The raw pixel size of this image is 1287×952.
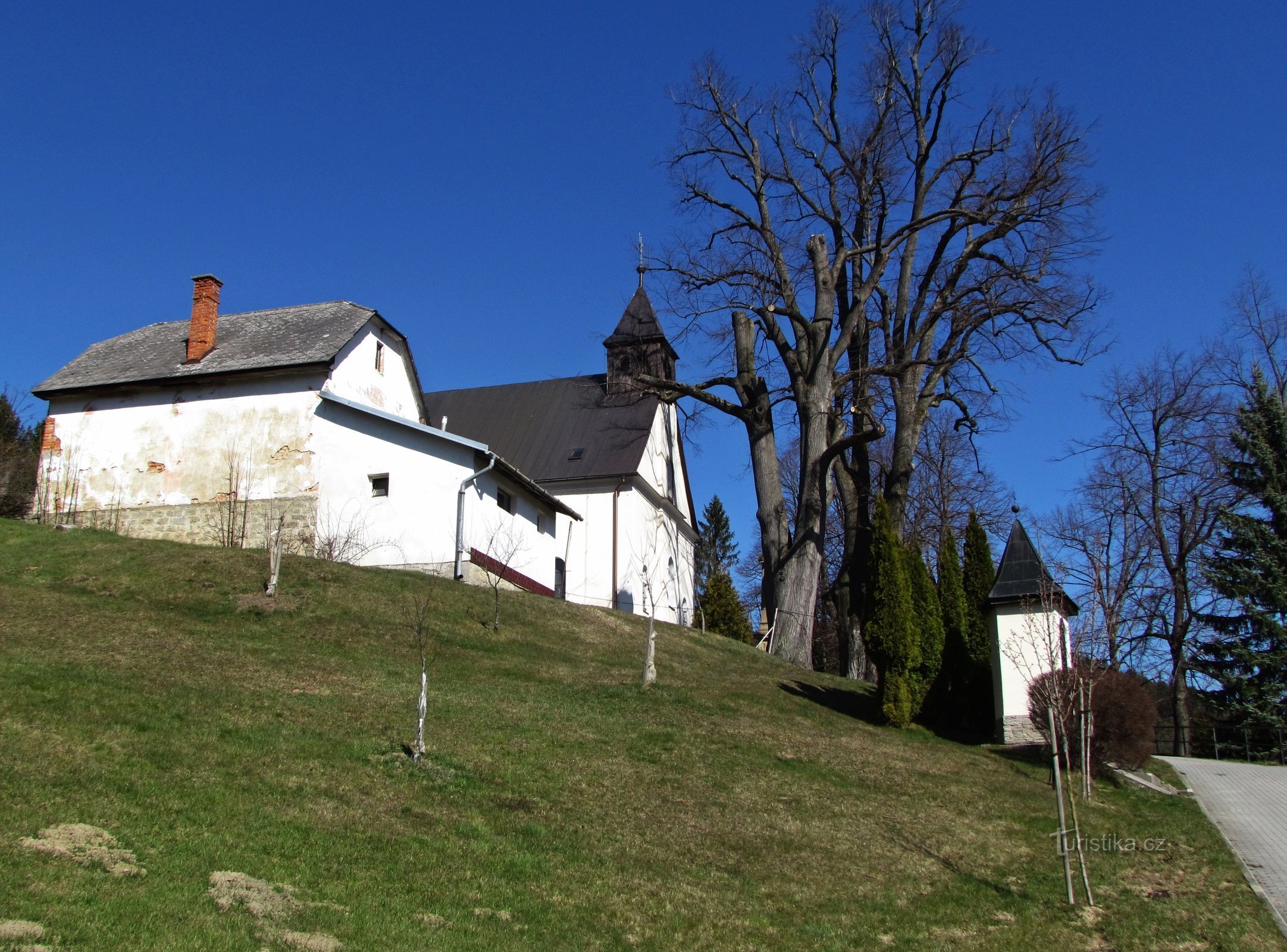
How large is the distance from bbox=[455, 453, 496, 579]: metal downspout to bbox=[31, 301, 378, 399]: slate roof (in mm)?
4297

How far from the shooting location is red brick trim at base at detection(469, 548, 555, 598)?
2431 centimetres

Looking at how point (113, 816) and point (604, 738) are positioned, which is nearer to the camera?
point (113, 816)

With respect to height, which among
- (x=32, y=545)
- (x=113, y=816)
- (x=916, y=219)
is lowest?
(x=113, y=816)

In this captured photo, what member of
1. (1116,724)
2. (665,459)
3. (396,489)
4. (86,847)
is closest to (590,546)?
(665,459)

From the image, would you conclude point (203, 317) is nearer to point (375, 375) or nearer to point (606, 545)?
point (375, 375)

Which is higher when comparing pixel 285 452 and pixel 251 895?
pixel 285 452

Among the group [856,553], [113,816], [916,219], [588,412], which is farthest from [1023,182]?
[113,816]

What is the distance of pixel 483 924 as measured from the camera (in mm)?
8000

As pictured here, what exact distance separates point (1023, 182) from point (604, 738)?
18.8 meters

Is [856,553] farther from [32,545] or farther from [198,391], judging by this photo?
[32,545]

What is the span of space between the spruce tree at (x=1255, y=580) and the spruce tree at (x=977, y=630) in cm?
769

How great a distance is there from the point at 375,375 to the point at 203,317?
4303 mm

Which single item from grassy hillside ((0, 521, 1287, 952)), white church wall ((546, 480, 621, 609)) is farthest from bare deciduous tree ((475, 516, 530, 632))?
grassy hillside ((0, 521, 1287, 952))

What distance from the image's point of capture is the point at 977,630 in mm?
21141
